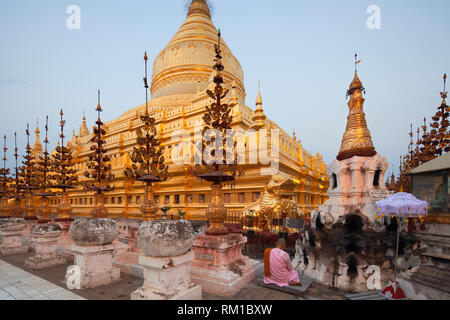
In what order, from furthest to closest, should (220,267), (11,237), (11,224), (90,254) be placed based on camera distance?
(11,224) → (11,237) → (90,254) → (220,267)

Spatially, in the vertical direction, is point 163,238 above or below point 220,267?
above

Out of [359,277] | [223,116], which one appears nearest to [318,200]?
[359,277]

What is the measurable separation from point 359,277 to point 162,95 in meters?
27.7

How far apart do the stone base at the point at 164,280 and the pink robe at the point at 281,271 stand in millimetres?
2481

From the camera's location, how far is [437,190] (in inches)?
326

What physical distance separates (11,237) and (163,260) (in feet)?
36.3

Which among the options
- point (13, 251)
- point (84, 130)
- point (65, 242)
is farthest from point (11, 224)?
point (84, 130)

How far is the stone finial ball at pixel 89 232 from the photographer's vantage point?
20.3 ft

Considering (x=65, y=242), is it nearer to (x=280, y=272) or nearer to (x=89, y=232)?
(x=89, y=232)

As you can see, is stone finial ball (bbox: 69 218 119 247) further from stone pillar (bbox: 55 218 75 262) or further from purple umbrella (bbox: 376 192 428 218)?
purple umbrella (bbox: 376 192 428 218)

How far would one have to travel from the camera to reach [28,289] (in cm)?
616

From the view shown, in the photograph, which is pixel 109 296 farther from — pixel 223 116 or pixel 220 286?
pixel 223 116

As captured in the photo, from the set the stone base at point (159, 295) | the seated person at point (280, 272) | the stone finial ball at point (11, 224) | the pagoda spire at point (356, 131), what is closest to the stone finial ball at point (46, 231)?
the stone finial ball at point (11, 224)

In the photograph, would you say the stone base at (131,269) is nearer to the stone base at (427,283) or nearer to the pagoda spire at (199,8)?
the stone base at (427,283)
